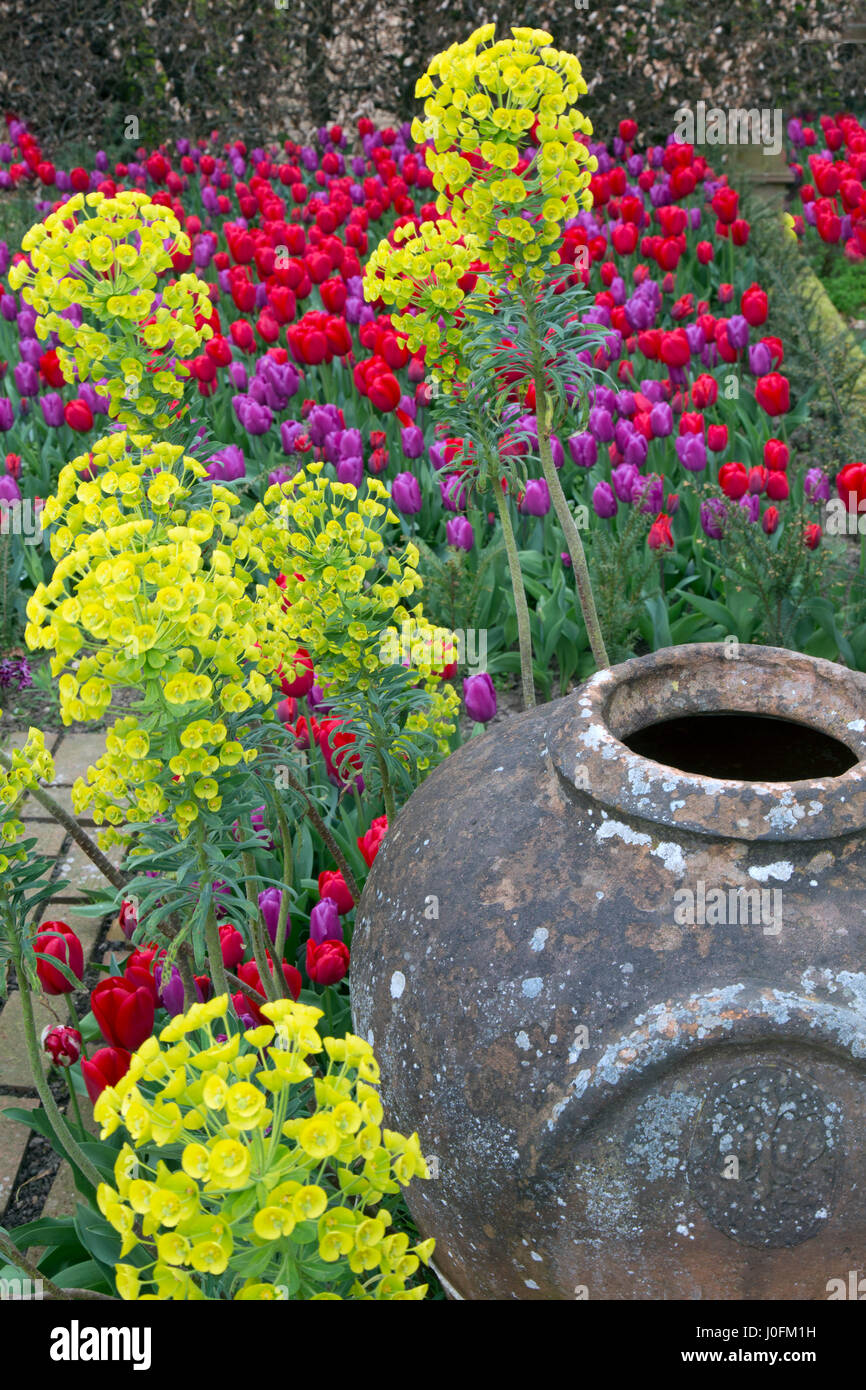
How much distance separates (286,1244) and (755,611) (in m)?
3.01

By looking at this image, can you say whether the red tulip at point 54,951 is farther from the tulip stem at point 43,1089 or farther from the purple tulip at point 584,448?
the purple tulip at point 584,448

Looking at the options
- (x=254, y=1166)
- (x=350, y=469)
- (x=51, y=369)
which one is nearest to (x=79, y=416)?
(x=51, y=369)

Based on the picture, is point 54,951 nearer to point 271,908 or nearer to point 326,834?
point 271,908

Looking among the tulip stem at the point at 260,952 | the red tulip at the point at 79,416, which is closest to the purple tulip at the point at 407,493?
the red tulip at the point at 79,416

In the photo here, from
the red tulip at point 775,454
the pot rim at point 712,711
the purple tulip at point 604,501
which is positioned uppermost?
the red tulip at point 775,454

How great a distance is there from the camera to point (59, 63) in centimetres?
952

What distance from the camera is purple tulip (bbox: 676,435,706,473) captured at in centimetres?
430

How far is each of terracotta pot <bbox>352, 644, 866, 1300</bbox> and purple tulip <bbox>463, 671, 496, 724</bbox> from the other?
112 cm

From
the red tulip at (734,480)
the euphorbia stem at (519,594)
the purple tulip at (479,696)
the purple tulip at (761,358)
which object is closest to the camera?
the purple tulip at (479,696)

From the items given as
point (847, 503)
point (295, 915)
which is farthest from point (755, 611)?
point (295, 915)

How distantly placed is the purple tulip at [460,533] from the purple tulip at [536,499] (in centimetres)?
23

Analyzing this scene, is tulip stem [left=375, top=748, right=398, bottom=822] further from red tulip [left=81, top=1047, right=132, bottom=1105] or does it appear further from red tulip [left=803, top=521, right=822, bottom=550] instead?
red tulip [left=803, top=521, right=822, bottom=550]

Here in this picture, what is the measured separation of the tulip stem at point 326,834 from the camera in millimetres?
2770

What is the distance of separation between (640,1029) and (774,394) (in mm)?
3204
